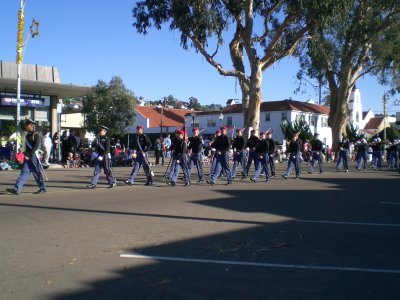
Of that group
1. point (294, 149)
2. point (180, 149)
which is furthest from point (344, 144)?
point (180, 149)

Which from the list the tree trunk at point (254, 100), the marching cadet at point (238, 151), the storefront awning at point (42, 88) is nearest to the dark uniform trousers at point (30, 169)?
the marching cadet at point (238, 151)

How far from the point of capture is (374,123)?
9331 cm

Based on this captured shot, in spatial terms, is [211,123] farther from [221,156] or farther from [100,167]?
[100,167]

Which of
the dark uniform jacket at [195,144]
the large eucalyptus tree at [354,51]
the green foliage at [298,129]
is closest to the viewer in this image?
the dark uniform jacket at [195,144]

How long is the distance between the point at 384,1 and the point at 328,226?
2387cm

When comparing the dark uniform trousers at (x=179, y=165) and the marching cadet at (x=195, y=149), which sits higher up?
the marching cadet at (x=195, y=149)

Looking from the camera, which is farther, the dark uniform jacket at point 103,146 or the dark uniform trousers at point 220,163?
the dark uniform trousers at point 220,163

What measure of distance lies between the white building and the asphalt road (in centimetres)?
4475

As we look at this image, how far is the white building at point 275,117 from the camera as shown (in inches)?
2292

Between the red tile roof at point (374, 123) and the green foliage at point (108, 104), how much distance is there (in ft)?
207

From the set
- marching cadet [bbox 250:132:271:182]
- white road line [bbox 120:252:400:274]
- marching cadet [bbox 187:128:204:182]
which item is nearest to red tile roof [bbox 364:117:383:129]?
marching cadet [bbox 250:132:271:182]

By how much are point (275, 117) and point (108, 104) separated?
2383cm

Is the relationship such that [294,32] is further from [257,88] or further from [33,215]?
[33,215]

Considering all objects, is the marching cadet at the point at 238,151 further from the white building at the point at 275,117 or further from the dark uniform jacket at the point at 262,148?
the white building at the point at 275,117
